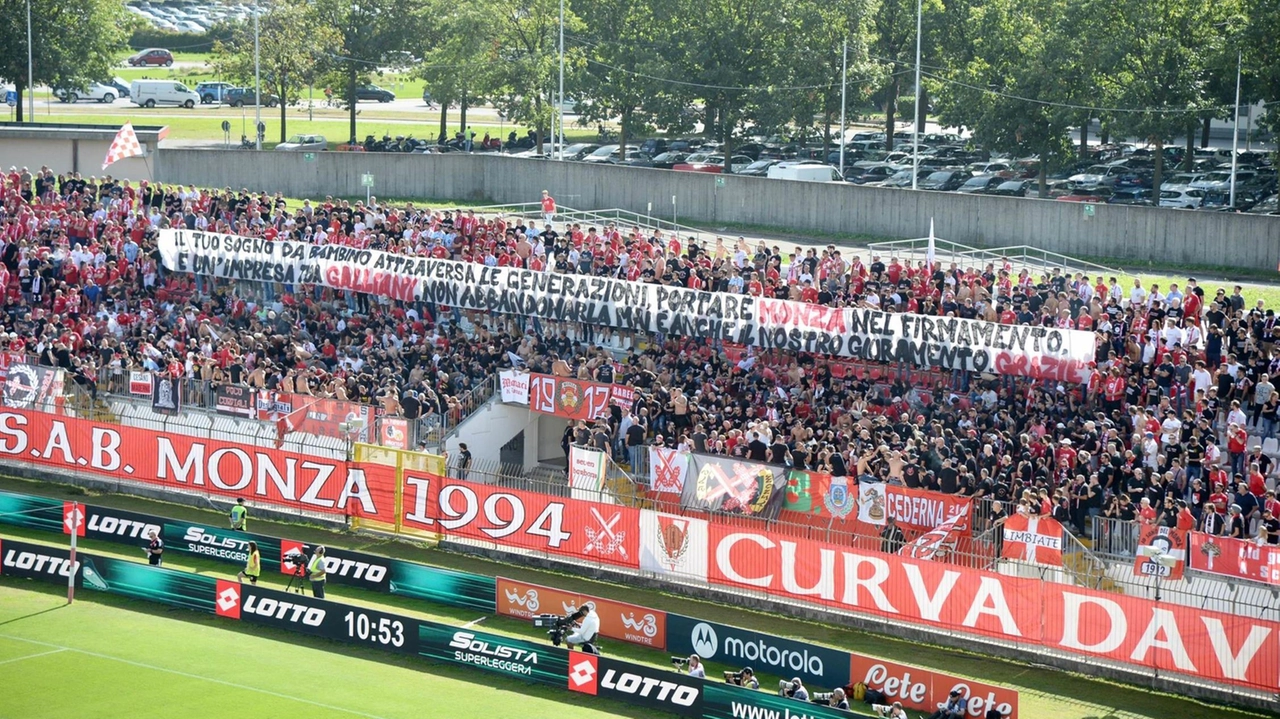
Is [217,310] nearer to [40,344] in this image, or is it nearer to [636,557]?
[40,344]

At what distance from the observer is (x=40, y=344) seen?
4431 centimetres

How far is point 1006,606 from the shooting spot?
93.6 feet

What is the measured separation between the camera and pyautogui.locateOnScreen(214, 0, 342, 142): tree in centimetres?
8119

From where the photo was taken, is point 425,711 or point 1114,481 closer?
point 425,711

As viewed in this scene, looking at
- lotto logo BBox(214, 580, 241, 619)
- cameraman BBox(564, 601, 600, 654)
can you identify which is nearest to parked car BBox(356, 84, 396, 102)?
lotto logo BBox(214, 580, 241, 619)

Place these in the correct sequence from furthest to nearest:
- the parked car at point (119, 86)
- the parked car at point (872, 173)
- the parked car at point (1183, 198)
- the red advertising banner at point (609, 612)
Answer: the parked car at point (119, 86) < the parked car at point (872, 173) < the parked car at point (1183, 198) < the red advertising banner at point (609, 612)

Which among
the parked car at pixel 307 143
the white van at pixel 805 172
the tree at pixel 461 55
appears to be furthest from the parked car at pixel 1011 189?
the parked car at pixel 307 143

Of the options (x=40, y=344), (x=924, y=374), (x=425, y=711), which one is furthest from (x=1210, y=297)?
(x=40, y=344)

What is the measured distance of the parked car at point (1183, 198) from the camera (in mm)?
59438

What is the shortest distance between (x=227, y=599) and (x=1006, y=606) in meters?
15.2

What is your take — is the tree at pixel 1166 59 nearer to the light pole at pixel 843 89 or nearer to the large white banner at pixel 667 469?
the light pole at pixel 843 89

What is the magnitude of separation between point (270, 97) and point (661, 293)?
184 ft

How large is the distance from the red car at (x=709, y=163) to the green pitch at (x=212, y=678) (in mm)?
44283

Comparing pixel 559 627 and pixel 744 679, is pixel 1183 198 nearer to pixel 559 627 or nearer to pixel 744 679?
pixel 559 627
